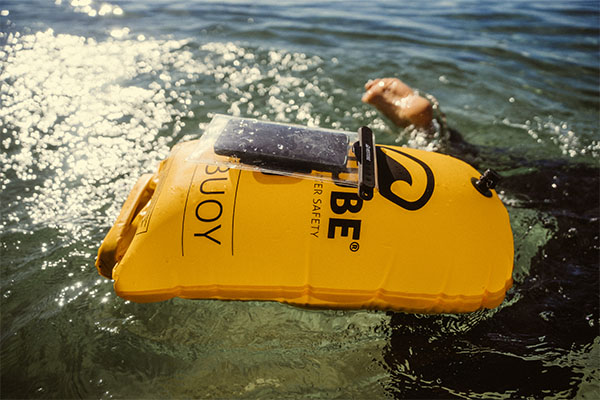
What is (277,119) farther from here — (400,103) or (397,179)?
(397,179)

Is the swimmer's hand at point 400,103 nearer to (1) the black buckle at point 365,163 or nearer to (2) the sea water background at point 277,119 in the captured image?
(2) the sea water background at point 277,119

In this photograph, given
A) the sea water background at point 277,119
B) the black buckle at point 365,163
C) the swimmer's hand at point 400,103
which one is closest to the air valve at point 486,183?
the black buckle at point 365,163

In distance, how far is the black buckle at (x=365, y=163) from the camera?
5.83ft

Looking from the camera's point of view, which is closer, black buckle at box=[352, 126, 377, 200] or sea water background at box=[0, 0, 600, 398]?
black buckle at box=[352, 126, 377, 200]

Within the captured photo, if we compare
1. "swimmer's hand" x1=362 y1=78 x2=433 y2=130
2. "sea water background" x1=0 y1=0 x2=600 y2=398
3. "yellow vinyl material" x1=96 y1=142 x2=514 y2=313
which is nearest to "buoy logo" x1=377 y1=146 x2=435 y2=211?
"yellow vinyl material" x1=96 y1=142 x2=514 y2=313

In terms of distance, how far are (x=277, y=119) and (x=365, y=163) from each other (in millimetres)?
2545

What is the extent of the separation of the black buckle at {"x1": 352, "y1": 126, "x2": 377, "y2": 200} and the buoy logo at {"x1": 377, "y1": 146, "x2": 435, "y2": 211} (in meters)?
0.07

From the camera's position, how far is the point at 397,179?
74.0 inches

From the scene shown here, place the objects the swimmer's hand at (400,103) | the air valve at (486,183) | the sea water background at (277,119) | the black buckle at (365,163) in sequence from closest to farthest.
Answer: the black buckle at (365,163) → the air valve at (486,183) → the sea water background at (277,119) → the swimmer's hand at (400,103)

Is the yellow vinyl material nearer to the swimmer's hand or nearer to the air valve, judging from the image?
the air valve

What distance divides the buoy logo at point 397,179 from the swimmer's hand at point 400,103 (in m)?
1.65

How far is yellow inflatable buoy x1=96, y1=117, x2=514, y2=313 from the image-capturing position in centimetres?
180

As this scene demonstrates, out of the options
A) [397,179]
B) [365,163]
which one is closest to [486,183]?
[397,179]

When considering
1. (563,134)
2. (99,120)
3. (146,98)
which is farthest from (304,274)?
(563,134)
